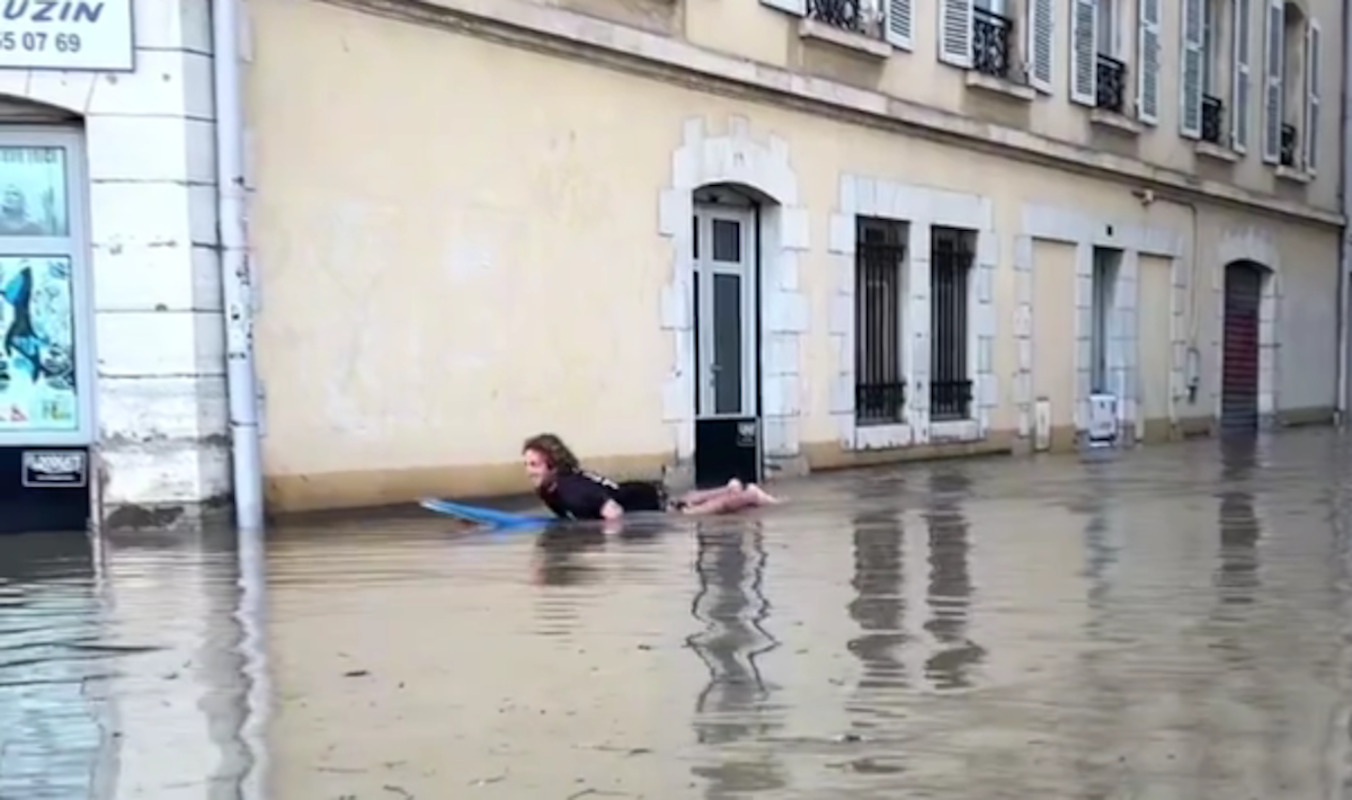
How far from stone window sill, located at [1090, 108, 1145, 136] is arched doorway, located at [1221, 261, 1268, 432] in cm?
405

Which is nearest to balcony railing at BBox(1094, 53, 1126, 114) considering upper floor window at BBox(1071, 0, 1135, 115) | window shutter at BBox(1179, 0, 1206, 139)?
upper floor window at BBox(1071, 0, 1135, 115)

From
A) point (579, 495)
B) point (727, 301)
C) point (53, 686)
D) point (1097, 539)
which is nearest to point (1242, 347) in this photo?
point (727, 301)

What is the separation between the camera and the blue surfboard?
10.1 m

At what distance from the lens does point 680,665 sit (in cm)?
558

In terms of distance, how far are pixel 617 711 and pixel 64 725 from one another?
1.62 m

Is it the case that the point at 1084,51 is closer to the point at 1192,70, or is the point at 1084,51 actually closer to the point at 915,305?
the point at 1192,70

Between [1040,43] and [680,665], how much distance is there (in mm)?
14774

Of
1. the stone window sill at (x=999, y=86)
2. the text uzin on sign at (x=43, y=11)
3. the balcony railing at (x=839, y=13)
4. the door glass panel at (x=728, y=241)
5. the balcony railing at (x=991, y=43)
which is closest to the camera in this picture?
the text uzin on sign at (x=43, y=11)

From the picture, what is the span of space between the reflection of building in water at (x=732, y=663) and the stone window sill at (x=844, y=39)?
7.18 metres

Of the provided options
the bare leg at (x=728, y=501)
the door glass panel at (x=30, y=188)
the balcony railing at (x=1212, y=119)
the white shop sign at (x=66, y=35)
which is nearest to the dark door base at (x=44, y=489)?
the door glass panel at (x=30, y=188)

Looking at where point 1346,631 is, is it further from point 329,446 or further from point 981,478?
point 981,478

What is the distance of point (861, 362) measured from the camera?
16281mm

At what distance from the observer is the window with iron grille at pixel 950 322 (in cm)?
1736

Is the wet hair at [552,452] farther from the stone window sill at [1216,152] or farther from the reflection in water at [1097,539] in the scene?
the stone window sill at [1216,152]
